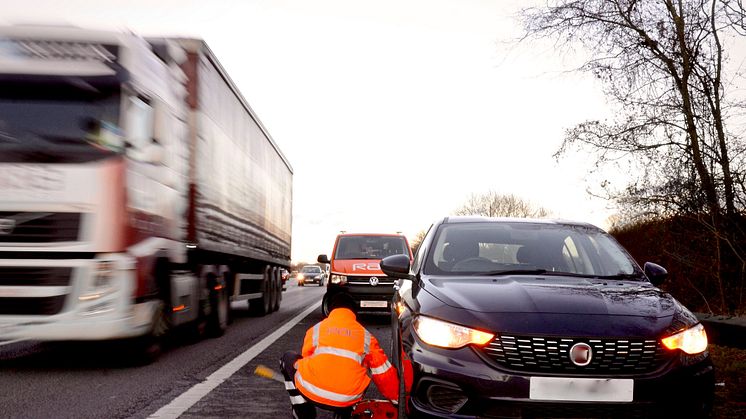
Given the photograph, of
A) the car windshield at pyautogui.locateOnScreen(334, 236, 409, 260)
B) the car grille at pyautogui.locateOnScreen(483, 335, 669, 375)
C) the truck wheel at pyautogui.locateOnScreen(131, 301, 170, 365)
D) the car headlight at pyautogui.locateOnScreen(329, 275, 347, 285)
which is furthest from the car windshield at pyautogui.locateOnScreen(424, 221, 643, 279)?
the car windshield at pyautogui.locateOnScreen(334, 236, 409, 260)

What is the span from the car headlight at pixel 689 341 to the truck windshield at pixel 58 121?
211 inches

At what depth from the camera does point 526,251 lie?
591 centimetres

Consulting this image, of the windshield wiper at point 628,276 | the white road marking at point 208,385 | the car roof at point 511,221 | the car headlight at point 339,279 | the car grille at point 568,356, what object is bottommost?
the white road marking at point 208,385

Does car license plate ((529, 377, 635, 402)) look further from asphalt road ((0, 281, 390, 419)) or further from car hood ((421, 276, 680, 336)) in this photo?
asphalt road ((0, 281, 390, 419))

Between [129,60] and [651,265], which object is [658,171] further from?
[129,60]

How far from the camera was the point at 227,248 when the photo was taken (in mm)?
11922

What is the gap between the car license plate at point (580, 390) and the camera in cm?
395

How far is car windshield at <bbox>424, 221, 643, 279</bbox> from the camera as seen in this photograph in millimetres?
5633

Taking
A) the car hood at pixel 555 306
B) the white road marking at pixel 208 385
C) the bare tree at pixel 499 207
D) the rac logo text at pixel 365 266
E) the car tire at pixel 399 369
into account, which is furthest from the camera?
the bare tree at pixel 499 207

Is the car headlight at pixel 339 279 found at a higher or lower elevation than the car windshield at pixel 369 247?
lower

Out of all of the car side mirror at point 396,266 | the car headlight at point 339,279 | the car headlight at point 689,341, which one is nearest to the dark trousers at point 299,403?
the car side mirror at point 396,266

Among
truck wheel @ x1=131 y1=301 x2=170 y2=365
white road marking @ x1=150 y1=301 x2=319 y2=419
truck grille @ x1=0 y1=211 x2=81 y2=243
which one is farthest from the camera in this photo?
truck wheel @ x1=131 y1=301 x2=170 y2=365

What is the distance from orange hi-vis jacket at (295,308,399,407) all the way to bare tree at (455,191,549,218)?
8091 centimetres

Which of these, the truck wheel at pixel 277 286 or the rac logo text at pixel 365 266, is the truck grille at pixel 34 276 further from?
the truck wheel at pixel 277 286
